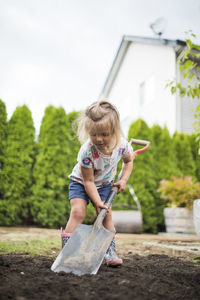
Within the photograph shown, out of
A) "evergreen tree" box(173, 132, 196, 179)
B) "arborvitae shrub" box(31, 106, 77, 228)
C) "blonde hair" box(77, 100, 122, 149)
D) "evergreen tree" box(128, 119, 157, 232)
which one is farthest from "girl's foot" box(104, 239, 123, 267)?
"evergreen tree" box(173, 132, 196, 179)

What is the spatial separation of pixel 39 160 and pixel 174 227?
2.70m

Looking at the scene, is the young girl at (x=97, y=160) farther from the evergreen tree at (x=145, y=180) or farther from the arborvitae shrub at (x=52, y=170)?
the evergreen tree at (x=145, y=180)

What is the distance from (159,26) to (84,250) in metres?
9.54

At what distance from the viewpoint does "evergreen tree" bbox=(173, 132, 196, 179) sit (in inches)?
241

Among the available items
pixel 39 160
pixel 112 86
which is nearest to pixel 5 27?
pixel 39 160

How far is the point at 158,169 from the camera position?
591 cm

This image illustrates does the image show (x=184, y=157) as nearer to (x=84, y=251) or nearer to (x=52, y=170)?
(x=52, y=170)

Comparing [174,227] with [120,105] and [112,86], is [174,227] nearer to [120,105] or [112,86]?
[120,105]

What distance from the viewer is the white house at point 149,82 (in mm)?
8492

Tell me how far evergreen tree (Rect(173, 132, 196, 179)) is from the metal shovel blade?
4.68 metres

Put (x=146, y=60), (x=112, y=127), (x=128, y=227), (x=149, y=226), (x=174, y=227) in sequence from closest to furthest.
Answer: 1. (x=112, y=127)
2. (x=128, y=227)
3. (x=174, y=227)
4. (x=149, y=226)
5. (x=146, y=60)

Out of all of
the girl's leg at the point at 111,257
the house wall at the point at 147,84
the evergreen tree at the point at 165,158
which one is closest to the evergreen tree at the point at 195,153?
the evergreen tree at the point at 165,158

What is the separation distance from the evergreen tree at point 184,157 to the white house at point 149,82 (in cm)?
118

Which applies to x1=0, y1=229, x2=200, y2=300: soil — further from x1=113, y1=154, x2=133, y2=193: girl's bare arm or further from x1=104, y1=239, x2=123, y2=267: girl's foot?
x1=113, y1=154, x2=133, y2=193: girl's bare arm
